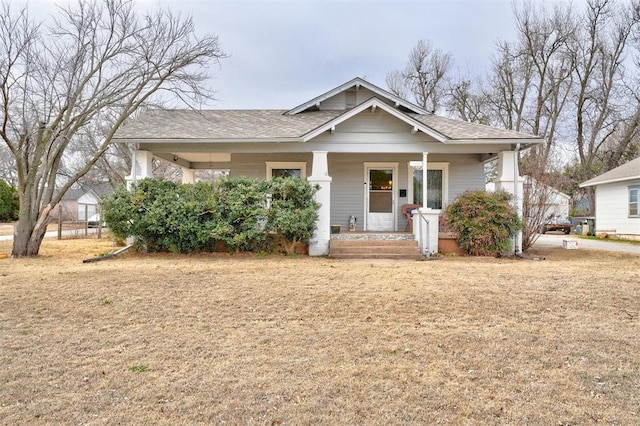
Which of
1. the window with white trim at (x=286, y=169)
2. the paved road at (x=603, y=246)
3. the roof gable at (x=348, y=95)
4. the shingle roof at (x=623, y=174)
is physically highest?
the roof gable at (x=348, y=95)

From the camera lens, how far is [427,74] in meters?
31.6

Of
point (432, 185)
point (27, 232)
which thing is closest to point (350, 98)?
point (432, 185)

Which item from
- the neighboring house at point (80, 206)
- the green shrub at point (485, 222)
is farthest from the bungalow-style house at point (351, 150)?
the neighboring house at point (80, 206)

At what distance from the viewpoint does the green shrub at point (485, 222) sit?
409 inches

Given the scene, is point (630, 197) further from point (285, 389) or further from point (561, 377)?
point (285, 389)

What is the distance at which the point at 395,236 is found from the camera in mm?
11258

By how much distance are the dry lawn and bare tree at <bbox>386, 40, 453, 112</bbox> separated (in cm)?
2683

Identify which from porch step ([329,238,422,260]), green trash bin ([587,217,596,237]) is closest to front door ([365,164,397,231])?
porch step ([329,238,422,260])

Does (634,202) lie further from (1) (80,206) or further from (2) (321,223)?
(1) (80,206)

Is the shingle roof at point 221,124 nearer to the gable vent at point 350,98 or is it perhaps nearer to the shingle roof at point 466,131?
the gable vent at point 350,98

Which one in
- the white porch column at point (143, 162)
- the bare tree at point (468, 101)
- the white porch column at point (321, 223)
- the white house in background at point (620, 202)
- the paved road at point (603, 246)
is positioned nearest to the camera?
the white porch column at point (321, 223)

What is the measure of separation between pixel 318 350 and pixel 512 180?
9.43m

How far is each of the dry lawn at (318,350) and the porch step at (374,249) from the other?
3.21m

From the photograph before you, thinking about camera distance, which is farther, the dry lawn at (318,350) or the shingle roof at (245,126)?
the shingle roof at (245,126)
